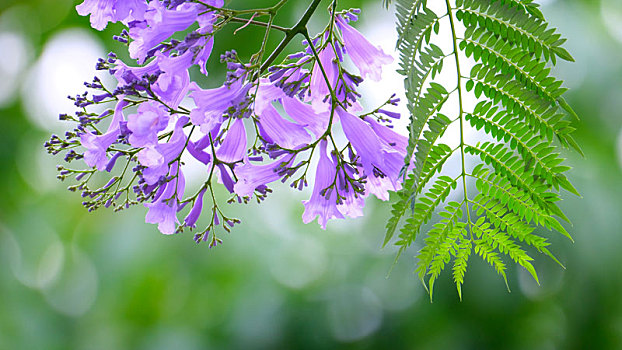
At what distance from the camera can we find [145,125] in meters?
0.68

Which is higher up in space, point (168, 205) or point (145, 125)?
point (145, 125)

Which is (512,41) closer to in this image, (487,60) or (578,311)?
(487,60)

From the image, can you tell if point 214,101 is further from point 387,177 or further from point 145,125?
point 387,177

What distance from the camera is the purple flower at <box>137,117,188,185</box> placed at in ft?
2.30

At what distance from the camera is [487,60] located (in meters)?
0.66

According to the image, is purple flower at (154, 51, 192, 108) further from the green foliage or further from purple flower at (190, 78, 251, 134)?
the green foliage

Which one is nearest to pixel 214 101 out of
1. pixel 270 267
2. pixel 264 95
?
pixel 264 95

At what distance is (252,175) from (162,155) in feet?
0.42

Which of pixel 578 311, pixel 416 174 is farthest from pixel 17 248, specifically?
pixel 416 174

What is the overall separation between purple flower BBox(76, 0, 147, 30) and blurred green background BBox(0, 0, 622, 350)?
3817 millimetres

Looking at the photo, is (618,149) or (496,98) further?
(618,149)

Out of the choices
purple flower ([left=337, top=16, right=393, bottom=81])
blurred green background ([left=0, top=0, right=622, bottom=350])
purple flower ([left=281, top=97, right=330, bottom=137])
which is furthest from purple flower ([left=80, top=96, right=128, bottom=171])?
blurred green background ([left=0, top=0, right=622, bottom=350])

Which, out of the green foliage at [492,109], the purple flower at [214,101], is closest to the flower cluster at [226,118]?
the purple flower at [214,101]

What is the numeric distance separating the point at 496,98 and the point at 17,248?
7012mm
